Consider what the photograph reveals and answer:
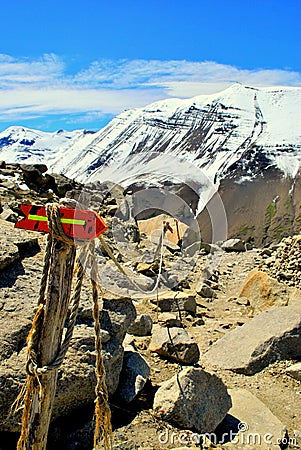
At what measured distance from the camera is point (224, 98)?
182ft

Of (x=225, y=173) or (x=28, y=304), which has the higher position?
(x=225, y=173)

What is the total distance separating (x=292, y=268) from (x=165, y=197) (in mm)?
6504

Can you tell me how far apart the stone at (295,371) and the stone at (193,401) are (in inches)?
63.2

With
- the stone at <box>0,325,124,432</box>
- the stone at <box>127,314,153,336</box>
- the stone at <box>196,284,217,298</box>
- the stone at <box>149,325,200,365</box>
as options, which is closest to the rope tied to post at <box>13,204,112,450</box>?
the stone at <box>0,325,124,432</box>

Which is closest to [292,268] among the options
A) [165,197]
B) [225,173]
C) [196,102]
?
[165,197]

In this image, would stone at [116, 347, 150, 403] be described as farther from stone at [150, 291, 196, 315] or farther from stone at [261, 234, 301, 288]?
stone at [261, 234, 301, 288]

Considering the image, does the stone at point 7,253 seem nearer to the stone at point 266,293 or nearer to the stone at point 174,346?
the stone at point 174,346

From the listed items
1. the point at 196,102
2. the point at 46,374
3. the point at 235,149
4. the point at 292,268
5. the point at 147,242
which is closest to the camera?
the point at 46,374

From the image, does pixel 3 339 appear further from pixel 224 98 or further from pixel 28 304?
pixel 224 98

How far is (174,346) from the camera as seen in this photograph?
558cm

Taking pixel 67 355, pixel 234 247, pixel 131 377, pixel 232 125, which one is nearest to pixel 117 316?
pixel 131 377

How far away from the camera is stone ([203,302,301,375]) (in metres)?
5.98

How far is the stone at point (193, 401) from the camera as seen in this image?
4.16m

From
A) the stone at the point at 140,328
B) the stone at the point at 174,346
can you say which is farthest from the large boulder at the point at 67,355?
the stone at the point at 140,328
